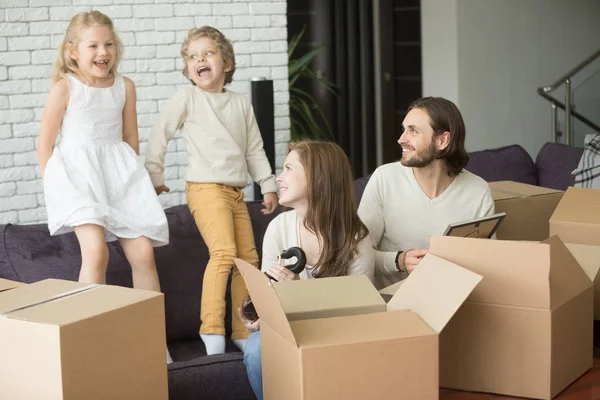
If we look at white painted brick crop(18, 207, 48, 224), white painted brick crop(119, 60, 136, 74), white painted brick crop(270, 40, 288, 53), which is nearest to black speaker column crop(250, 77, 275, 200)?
white painted brick crop(270, 40, 288, 53)

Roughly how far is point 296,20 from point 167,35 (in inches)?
84.4

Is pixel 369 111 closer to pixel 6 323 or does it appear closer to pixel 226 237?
pixel 226 237

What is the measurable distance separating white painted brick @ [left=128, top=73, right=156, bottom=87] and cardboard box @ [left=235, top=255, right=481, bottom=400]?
2957 millimetres

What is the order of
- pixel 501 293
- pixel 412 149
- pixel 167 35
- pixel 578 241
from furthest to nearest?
pixel 167 35, pixel 412 149, pixel 578 241, pixel 501 293

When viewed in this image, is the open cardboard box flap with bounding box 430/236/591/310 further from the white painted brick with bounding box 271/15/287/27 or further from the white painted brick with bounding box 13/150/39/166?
the white painted brick with bounding box 271/15/287/27

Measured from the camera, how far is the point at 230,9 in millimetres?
4641

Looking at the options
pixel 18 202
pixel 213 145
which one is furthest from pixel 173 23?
pixel 213 145

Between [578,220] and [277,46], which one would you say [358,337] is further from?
[277,46]

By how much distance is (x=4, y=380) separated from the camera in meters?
1.49

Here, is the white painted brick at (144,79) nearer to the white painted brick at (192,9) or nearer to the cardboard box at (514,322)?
the white painted brick at (192,9)

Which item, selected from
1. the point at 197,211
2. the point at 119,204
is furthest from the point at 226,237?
the point at 119,204

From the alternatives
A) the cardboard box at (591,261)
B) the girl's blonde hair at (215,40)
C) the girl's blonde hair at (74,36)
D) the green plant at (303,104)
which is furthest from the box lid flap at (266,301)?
the green plant at (303,104)

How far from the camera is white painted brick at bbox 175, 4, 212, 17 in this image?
453cm

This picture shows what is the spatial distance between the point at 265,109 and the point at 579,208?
8.11 feet
